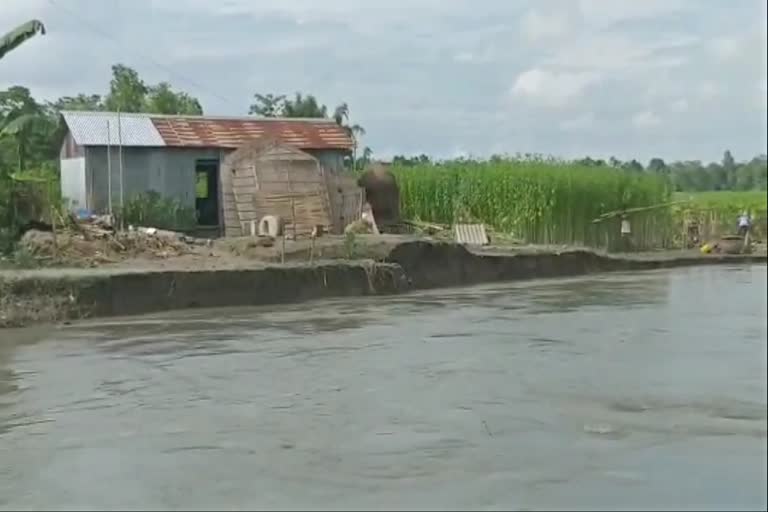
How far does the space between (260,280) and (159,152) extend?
585 centimetres

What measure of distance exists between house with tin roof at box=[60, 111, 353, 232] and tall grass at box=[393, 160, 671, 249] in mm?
2008

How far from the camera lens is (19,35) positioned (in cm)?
1424

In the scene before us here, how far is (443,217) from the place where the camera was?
23.9 m

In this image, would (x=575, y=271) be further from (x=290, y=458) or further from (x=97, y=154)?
(x=290, y=458)

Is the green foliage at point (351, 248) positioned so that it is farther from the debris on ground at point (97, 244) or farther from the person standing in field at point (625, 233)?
the person standing in field at point (625, 233)

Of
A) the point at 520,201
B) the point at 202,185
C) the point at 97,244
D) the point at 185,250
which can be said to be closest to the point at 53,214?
the point at 97,244

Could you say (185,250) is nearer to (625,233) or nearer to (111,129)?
(111,129)

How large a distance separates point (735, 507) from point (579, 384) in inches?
137

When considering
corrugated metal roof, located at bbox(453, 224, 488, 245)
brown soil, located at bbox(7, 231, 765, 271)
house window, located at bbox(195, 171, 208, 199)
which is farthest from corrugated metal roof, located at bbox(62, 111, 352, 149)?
brown soil, located at bbox(7, 231, 765, 271)

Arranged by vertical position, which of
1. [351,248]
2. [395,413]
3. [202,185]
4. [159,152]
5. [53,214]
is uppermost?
[159,152]

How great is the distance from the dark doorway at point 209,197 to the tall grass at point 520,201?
155 inches

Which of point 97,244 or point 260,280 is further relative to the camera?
point 97,244

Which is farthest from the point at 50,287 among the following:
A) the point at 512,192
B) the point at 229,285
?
the point at 512,192

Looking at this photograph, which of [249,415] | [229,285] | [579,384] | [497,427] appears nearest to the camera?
[497,427]
